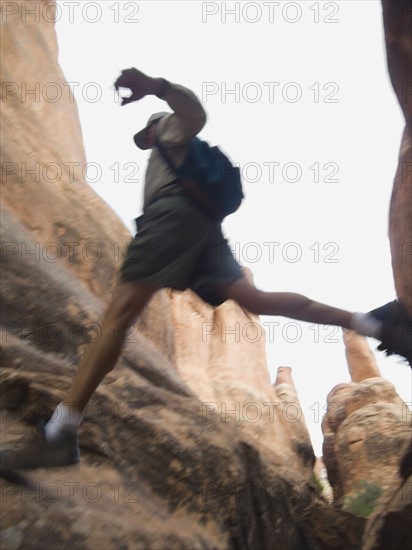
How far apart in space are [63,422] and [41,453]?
0.20m

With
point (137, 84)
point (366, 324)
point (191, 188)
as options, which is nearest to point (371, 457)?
point (366, 324)

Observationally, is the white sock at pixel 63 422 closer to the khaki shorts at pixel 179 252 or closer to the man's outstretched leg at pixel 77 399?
the man's outstretched leg at pixel 77 399

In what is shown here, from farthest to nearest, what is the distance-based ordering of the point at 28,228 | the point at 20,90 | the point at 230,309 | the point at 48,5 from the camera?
the point at 230,309
the point at 48,5
the point at 20,90
the point at 28,228

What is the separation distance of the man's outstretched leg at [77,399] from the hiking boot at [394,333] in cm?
138

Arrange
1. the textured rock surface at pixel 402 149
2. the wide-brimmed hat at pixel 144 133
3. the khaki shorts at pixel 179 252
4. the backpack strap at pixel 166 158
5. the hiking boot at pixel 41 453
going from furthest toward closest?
the textured rock surface at pixel 402 149 → the wide-brimmed hat at pixel 144 133 → the backpack strap at pixel 166 158 → the khaki shorts at pixel 179 252 → the hiking boot at pixel 41 453

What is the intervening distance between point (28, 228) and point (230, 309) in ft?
35.8

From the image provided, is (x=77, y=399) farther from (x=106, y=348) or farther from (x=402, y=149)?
(x=402, y=149)

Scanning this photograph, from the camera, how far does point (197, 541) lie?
3316 millimetres

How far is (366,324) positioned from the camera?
11.4ft

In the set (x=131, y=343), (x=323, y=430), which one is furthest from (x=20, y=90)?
(x=323, y=430)

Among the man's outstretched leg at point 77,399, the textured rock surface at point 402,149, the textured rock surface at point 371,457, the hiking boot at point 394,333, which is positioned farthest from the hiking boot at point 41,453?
A: the textured rock surface at point 402,149

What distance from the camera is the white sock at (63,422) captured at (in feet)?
10.3

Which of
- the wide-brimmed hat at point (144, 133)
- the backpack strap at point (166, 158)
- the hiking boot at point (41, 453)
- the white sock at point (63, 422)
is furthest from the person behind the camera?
the wide-brimmed hat at point (144, 133)

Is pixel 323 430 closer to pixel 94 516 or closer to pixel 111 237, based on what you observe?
pixel 111 237
